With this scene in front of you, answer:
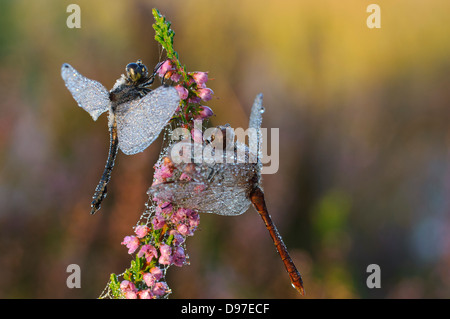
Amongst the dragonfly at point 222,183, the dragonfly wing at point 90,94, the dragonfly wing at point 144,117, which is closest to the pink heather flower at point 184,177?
the dragonfly at point 222,183

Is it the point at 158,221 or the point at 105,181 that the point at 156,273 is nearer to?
the point at 158,221

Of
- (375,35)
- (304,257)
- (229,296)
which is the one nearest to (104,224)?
(229,296)

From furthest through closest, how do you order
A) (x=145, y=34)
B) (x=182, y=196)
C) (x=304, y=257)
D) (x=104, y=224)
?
(x=145, y=34)
(x=304, y=257)
(x=104, y=224)
(x=182, y=196)

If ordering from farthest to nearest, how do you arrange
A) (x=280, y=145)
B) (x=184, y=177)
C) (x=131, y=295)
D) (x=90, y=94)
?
(x=280, y=145)
(x=90, y=94)
(x=131, y=295)
(x=184, y=177)

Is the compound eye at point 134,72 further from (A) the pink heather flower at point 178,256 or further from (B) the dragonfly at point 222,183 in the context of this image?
(A) the pink heather flower at point 178,256

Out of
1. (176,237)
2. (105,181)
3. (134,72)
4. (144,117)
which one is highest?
(134,72)

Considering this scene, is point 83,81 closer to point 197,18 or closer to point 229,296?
point 229,296

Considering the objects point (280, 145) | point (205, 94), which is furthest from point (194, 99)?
point (280, 145)
